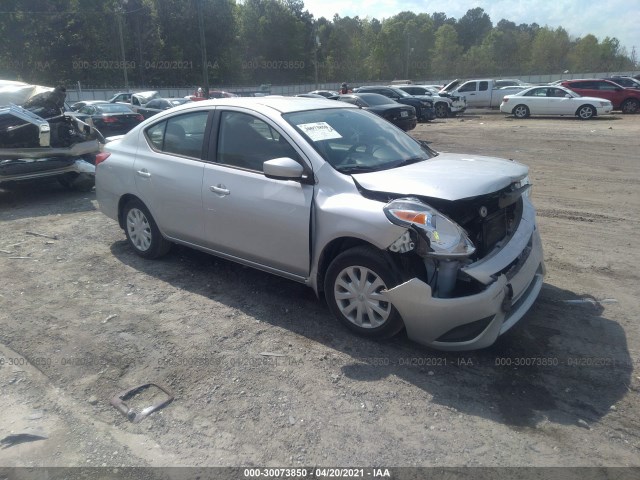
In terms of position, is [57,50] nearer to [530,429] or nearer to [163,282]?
[163,282]

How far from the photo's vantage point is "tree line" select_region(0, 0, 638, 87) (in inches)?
2045

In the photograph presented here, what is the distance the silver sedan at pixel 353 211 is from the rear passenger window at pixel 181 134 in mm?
16

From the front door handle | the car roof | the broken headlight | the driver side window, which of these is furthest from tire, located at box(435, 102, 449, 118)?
the broken headlight

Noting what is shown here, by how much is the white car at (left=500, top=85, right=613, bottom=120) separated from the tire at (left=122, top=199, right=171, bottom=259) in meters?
22.0

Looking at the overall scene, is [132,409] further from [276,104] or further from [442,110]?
[442,110]

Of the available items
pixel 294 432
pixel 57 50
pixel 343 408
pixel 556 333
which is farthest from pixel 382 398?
pixel 57 50

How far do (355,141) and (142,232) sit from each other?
265cm

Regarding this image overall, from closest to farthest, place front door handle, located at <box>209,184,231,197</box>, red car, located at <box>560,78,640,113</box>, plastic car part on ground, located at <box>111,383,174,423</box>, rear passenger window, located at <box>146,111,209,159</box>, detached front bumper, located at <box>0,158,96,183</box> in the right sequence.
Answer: plastic car part on ground, located at <box>111,383,174,423</box>, front door handle, located at <box>209,184,231,197</box>, rear passenger window, located at <box>146,111,209,159</box>, detached front bumper, located at <box>0,158,96,183</box>, red car, located at <box>560,78,640,113</box>

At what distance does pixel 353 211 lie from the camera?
153 inches

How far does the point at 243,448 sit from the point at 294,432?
303mm

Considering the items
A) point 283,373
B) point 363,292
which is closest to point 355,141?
point 363,292

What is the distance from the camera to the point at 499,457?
286 cm

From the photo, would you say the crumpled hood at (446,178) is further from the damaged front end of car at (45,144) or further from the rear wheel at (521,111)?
the rear wheel at (521,111)

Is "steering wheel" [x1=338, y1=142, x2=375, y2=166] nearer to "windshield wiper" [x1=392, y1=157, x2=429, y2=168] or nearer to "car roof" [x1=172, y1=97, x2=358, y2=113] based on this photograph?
"windshield wiper" [x1=392, y1=157, x2=429, y2=168]
